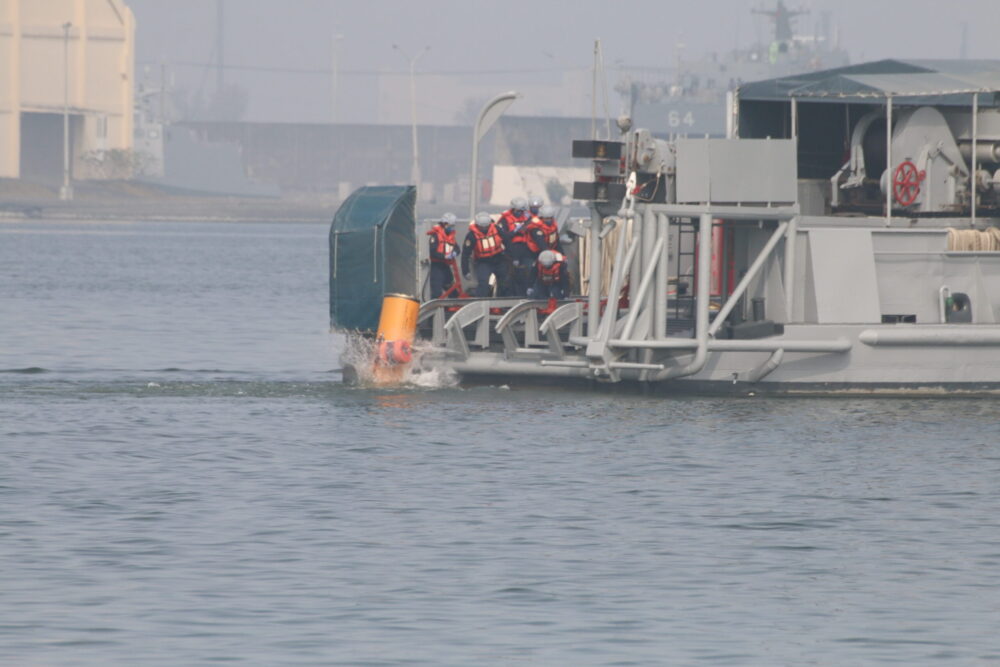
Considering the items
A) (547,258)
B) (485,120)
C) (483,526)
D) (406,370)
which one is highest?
(485,120)

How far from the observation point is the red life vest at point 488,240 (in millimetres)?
24484

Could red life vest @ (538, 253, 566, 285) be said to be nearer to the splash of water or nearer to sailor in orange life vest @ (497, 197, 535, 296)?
sailor in orange life vest @ (497, 197, 535, 296)

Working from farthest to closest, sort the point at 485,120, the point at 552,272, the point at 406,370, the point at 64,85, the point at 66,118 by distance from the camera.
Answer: the point at 64,85 → the point at 66,118 → the point at 485,120 → the point at 552,272 → the point at 406,370

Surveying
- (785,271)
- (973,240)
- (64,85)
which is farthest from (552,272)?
(64,85)

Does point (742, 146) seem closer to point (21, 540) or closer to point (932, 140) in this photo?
point (932, 140)

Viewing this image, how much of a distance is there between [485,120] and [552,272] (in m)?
3.29

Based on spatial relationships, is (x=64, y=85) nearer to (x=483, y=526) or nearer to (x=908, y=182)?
(x=908, y=182)

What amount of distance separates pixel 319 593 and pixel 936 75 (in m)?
14.1

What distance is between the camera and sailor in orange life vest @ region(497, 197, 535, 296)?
24.4 meters

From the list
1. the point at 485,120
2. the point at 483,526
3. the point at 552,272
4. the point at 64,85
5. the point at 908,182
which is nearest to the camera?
the point at 483,526

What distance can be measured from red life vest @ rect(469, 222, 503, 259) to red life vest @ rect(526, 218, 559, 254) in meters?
0.43

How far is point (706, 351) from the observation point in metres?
21.8

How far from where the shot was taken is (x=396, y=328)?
2309cm

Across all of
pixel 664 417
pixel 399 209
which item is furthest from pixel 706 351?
pixel 399 209
